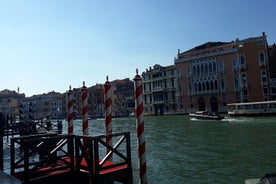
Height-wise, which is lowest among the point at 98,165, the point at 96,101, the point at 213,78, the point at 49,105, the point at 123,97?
the point at 98,165

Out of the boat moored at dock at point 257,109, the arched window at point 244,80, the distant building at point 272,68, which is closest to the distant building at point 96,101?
the arched window at point 244,80

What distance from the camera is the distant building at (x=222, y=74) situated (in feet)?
155

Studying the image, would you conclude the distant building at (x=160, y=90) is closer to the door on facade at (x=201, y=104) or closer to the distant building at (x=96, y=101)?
the door on facade at (x=201, y=104)

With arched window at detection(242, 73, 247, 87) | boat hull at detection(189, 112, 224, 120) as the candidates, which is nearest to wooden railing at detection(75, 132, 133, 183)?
boat hull at detection(189, 112, 224, 120)

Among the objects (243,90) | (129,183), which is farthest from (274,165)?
(243,90)

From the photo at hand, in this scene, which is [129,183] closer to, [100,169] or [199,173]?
[100,169]

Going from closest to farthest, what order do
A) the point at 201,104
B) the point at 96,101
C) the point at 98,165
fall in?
the point at 98,165 < the point at 201,104 < the point at 96,101

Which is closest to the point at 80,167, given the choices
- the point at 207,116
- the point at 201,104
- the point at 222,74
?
the point at 207,116

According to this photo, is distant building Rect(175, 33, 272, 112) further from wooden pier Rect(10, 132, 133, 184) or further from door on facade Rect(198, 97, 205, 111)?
wooden pier Rect(10, 132, 133, 184)

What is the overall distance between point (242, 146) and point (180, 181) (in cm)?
655

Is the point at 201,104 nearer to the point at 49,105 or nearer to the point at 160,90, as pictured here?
the point at 160,90

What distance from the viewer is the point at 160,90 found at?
6341cm

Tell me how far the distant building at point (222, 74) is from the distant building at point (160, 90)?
10.7ft

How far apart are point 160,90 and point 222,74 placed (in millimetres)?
15523
